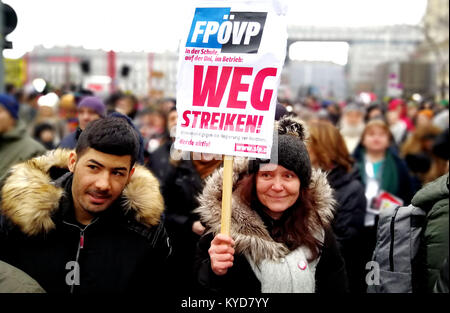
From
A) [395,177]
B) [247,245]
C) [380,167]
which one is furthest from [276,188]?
[380,167]

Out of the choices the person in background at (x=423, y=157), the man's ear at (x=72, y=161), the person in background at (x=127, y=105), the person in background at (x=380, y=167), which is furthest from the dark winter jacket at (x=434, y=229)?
the person in background at (x=127, y=105)

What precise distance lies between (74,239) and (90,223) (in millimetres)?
102

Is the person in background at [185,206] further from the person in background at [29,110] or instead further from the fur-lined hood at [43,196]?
the person in background at [29,110]

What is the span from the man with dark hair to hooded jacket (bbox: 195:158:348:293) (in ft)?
0.80

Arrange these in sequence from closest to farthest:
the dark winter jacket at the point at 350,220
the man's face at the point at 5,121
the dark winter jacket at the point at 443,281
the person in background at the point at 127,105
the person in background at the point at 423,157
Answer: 1. the dark winter jacket at the point at 443,281
2. the person in background at the point at 423,157
3. the dark winter jacket at the point at 350,220
4. the man's face at the point at 5,121
5. the person in background at the point at 127,105

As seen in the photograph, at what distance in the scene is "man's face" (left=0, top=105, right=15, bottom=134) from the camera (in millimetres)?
5234

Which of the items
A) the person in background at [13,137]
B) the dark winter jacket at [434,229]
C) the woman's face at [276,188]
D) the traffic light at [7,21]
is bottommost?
the dark winter jacket at [434,229]

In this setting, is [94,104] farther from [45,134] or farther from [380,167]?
[45,134]

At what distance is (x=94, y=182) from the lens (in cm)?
263

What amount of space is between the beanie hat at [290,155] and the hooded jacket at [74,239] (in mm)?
596

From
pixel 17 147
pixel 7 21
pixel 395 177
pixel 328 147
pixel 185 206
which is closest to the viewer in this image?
pixel 328 147

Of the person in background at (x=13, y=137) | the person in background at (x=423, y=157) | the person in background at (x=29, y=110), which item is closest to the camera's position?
the person in background at (x=423, y=157)

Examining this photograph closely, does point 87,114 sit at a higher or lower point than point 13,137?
higher

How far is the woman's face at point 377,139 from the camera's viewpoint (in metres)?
5.66
